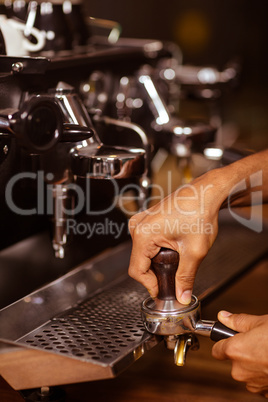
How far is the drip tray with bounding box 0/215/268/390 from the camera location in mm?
535

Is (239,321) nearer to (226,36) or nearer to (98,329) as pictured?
A: (98,329)

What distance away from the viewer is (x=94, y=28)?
110cm

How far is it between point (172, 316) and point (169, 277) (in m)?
0.04

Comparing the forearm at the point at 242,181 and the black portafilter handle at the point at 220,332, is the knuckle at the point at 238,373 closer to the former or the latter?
the black portafilter handle at the point at 220,332

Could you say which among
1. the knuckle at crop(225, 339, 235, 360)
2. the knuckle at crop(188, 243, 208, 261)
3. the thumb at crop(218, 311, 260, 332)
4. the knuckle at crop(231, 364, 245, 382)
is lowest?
the knuckle at crop(231, 364, 245, 382)

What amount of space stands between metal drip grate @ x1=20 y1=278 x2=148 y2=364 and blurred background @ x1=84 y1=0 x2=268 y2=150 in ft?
5.68

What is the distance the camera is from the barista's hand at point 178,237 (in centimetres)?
56

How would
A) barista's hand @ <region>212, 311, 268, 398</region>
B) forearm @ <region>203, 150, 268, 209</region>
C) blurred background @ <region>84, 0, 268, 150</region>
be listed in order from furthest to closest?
blurred background @ <region>84, 0, 268, 150</region> → forearm @ <region>203, 150, 268, 209</region> → barista's hand @ <region>212, 311, 268, 398</region>

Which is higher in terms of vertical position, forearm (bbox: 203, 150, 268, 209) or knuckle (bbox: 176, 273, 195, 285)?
forearm (bbox: 203, 150, 268, 209)

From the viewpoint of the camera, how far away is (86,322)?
638mm

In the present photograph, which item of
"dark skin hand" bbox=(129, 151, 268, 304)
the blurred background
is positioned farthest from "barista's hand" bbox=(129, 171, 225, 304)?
the blurred background

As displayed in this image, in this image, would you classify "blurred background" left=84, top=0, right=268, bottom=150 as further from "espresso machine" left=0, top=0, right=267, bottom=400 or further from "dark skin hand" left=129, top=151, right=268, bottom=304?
"dark skin hand" left=129, top=151, right=268, bottom=304

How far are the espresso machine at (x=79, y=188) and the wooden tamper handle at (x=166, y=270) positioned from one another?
5 centimetres

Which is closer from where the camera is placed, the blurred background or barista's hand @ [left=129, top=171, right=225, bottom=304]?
barista's hand @ [left=129, top=171, right=225, bottom=304]
